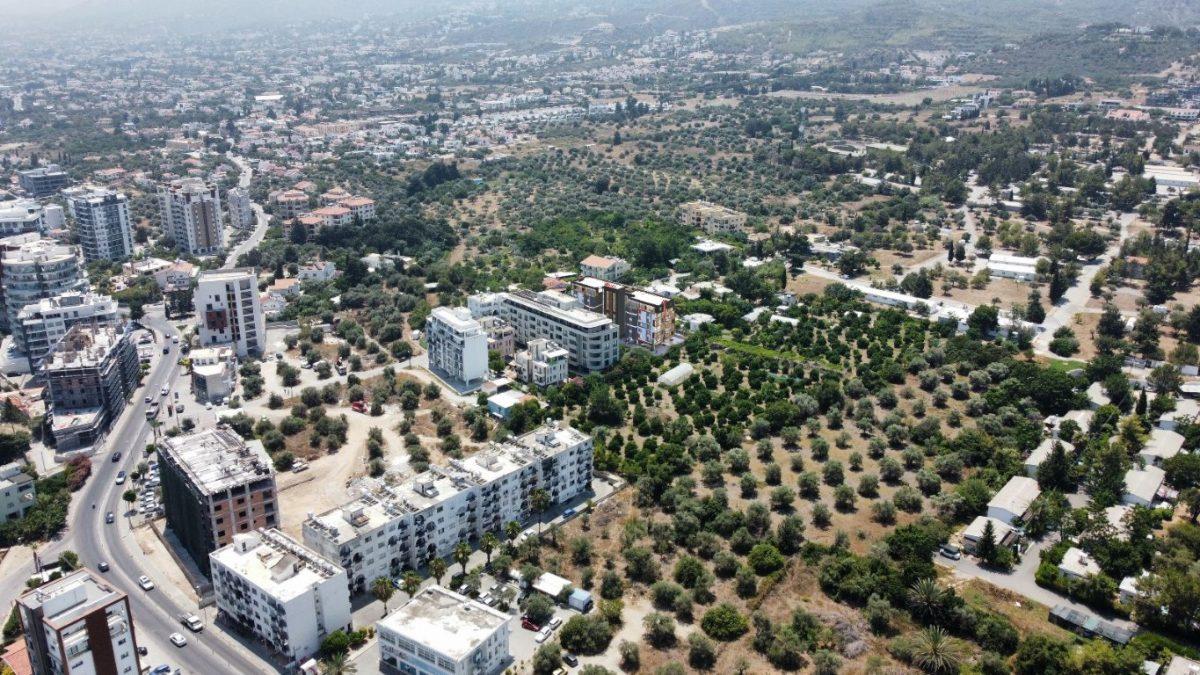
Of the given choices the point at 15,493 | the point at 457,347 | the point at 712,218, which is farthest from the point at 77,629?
the point at 712,218

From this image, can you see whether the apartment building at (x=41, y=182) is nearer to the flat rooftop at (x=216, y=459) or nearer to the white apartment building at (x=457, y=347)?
the white apartment building at (x=457, y=347)

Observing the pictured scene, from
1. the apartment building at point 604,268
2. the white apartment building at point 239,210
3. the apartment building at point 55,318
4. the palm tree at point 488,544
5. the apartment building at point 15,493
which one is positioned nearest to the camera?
the palm tree at point 488,544

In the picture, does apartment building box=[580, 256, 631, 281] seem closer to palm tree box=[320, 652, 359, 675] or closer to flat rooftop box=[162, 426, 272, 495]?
flat rooftop box=[162, 426, 272, 495]

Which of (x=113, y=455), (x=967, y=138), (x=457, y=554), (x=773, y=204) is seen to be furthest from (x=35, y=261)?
(x=967, y=138)

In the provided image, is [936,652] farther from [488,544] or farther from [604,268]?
[604,268]

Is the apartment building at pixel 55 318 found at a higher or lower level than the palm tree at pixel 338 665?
higher

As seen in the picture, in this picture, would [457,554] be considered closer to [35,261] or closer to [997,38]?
[35,261]

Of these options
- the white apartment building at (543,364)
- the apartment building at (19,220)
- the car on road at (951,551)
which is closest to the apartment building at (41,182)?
the apartment building at (19,220)
